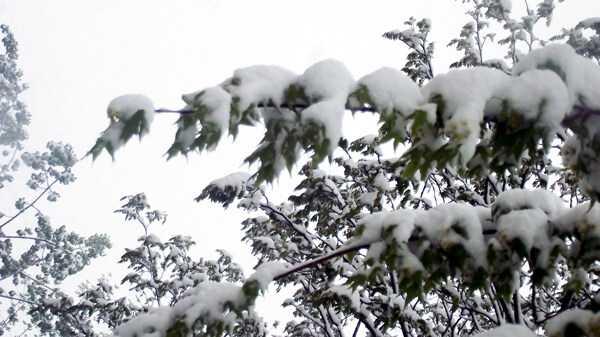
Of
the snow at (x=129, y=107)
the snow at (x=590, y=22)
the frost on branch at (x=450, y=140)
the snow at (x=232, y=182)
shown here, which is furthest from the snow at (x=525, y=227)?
the snow at (x=590, y=22)

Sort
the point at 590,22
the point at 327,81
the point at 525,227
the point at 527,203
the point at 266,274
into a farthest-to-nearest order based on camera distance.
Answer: the point at 590,22 → the point at 266,274 → the point at 527,203 → the point at 525,227 → the point at 327,81

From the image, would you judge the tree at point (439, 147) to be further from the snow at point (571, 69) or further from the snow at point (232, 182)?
the snow at point (232, 182)

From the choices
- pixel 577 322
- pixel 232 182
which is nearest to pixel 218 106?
pixel 577 322

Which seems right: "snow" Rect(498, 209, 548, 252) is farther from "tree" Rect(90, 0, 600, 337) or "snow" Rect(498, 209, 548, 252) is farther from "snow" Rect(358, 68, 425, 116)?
"snow" Rect(358, 68, 425, 116)

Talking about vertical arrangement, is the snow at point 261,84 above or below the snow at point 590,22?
below

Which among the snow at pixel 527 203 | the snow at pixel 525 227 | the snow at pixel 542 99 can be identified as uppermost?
the snow at pixel 542 99

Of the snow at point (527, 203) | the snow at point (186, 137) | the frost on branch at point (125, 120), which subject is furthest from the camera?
the snow at point (527, 203)

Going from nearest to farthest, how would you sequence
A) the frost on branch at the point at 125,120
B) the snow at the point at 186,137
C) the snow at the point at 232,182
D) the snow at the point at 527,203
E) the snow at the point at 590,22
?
the frost on branch at the point at 125,120 → the snow at the point at 186,137 → the snow at the point at 527,203 → the snow at the point at 232,182 → the snow at the point at 590,22

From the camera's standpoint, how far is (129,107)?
1315 mm

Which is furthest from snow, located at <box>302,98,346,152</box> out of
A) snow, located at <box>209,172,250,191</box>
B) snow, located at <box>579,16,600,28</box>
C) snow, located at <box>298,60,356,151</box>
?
snow, located at <box>579,16,600,28</box>

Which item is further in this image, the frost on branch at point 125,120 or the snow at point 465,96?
the frost on branch at point 125,120

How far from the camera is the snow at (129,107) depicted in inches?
51.2

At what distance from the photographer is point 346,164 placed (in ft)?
19.3

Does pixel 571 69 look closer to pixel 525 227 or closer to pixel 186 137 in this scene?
pixel 525 227
